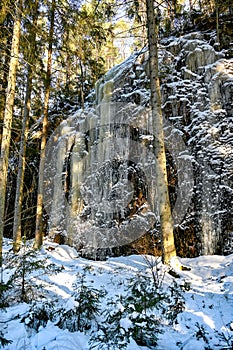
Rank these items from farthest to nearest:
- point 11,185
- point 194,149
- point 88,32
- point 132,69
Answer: point 11,185 → point 132,69 → point 194,149 → point 88,32

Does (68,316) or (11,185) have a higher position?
(11,185)

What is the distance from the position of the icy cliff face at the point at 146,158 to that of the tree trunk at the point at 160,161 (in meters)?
1.26

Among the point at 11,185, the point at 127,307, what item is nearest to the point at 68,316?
the point at 127,307

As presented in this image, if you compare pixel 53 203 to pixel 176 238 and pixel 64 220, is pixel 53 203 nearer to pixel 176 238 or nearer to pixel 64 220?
pixel 64 220

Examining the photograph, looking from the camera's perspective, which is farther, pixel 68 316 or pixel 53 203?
pixel 53 203

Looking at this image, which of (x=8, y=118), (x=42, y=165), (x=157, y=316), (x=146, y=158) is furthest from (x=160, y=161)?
(x=42, y=165)

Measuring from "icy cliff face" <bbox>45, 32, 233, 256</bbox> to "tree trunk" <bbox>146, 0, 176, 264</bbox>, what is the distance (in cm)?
126

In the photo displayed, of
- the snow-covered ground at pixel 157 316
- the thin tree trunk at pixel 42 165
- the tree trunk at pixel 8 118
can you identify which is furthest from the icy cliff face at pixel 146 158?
the tree trunk at pixel 8 118

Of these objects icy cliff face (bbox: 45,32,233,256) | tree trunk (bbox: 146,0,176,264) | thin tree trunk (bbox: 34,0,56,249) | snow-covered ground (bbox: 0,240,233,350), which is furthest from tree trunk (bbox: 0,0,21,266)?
icy cliff face (bbox: 45,32,233,256)

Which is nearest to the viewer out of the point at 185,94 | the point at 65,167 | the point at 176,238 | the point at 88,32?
the point at 88,32

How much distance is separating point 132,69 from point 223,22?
11.4ft

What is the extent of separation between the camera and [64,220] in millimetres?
10352

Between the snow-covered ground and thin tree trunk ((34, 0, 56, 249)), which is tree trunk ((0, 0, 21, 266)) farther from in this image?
thin tree trunk ((34, 0, 56, 249))

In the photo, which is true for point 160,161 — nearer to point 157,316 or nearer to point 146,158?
point 157,316
